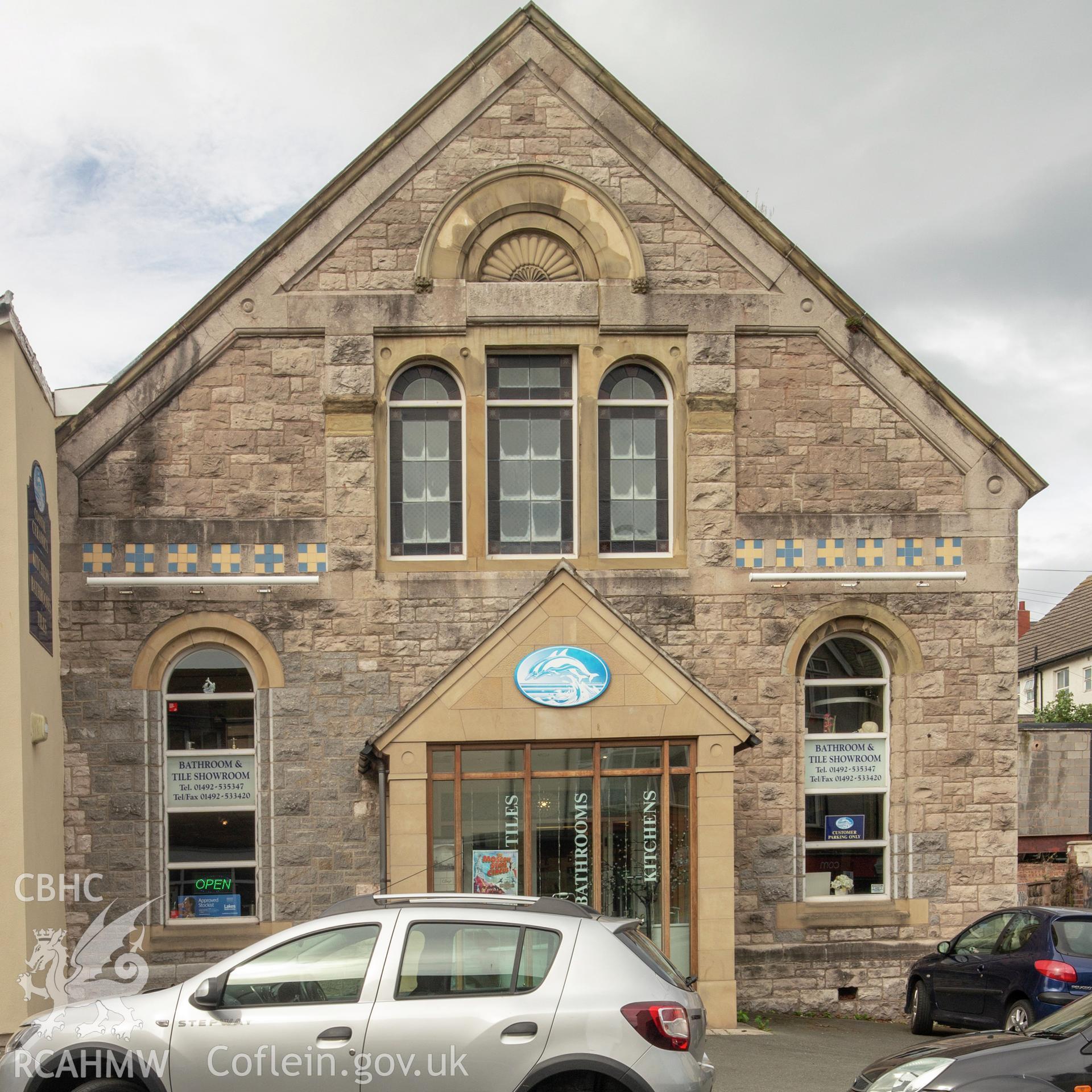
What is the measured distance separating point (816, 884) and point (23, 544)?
29.7ft

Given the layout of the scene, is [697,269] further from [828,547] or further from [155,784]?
[155,784]

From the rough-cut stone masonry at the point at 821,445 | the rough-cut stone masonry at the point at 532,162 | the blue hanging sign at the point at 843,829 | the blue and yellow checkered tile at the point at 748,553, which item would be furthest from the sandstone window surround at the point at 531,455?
the blue hanging sign at the point at 843,829

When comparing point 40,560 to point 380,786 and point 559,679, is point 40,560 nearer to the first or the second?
point 380,786

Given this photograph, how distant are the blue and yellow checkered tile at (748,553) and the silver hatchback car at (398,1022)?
24.9 feet

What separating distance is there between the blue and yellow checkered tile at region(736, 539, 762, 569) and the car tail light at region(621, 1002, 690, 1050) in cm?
784

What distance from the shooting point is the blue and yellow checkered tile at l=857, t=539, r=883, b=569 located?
14.8 meters

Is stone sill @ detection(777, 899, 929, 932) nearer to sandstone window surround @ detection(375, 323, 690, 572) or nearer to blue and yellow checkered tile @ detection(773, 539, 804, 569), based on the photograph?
blue and yellow checkered tile @ detection(773, 539, 804, 569)

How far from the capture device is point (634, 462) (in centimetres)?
1495

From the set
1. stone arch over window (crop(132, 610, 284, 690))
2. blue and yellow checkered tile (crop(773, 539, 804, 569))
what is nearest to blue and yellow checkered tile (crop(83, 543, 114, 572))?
stone arch over window (crop(132, 610, 284, 690))

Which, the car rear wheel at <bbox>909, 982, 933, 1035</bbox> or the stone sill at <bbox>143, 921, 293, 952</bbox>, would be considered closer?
the car rear wheel at <bbox>909, 982, 933, 1035</bbox>

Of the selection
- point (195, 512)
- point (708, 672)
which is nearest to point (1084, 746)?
point (708, 672)

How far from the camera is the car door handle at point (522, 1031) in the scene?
23.8 ft

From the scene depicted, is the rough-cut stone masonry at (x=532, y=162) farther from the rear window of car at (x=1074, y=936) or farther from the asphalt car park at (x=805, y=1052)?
the asphalt car park at (x=805, y=1052)

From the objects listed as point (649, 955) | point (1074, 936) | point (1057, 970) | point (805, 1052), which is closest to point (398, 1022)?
point (649, 955)
